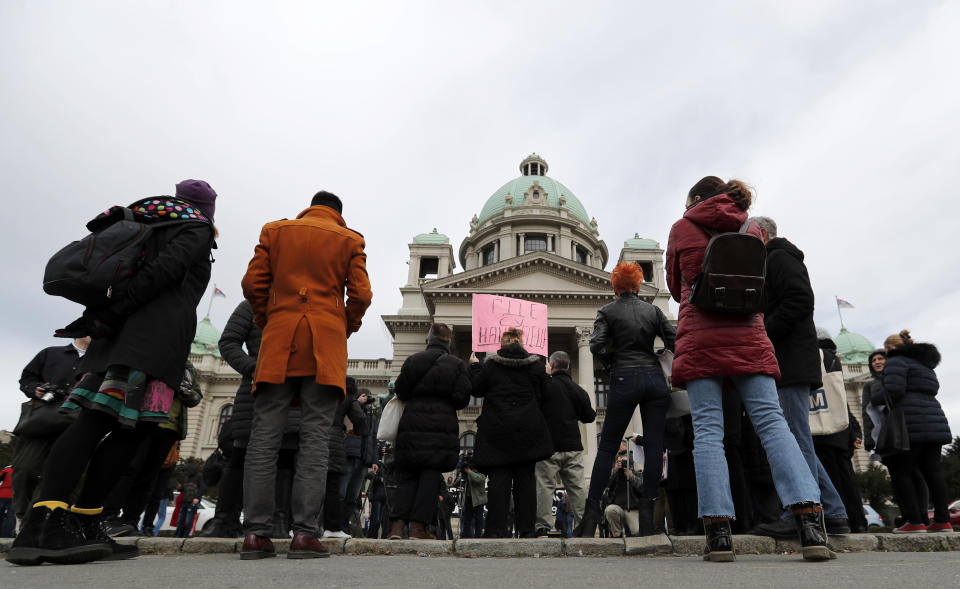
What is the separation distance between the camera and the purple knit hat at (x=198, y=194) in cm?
365

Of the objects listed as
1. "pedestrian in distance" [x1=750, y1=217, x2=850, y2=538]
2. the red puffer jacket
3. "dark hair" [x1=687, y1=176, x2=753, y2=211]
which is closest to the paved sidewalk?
"pedestrian in distance" [x1=750, y1=217, x2=850, y2=538]

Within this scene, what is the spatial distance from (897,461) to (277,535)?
20.1 ft

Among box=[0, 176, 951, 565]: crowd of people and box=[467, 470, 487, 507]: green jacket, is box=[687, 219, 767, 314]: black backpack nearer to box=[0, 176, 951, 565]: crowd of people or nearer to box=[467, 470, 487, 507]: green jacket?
box=[0, 176, 951, 565]: crowd of people

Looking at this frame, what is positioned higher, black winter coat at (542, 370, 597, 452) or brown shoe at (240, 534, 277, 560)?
black winter coat at (542, 370, 597, 452)

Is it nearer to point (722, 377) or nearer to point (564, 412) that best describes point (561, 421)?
point (564, 412)

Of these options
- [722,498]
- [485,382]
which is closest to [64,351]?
[485,382]

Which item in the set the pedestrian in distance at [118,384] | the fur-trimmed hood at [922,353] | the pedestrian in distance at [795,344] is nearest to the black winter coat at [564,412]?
the pedestrian in distance at [795,344]

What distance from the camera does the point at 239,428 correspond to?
198 inches

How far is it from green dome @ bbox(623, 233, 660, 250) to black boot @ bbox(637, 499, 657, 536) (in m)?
35.7

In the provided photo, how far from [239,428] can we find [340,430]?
1.52 m

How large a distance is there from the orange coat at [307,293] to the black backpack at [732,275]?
6.70 ft

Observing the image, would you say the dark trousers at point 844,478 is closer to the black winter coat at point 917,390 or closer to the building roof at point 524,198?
the black winter coat at point 917,390

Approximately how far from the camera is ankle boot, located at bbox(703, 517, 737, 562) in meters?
2.93

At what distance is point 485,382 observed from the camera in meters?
5.28
